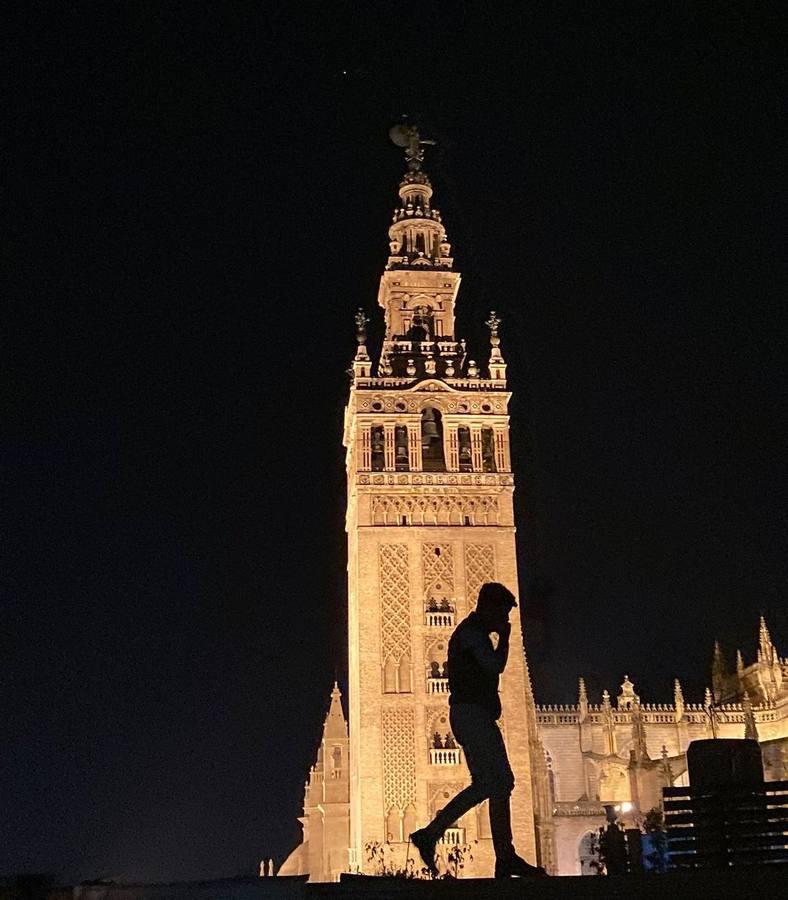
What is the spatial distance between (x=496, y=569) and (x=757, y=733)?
16.4 m

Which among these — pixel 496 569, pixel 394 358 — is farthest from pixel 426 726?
pixel 394 358

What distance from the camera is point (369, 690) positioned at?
1426 inches

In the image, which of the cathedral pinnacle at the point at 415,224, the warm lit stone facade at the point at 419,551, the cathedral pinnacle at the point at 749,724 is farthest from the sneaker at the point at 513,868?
the cathedral pinnacle at the point at 749,724

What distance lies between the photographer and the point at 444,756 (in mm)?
35594

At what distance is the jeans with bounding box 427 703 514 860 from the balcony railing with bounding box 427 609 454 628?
88.2 ft

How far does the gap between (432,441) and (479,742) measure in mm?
30635

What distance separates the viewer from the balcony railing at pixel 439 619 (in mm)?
37312

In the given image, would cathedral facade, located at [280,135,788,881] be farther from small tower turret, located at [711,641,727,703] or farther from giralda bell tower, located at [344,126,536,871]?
small tower turret, located at [711,641,727,703]

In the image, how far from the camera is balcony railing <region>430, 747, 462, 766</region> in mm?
35469

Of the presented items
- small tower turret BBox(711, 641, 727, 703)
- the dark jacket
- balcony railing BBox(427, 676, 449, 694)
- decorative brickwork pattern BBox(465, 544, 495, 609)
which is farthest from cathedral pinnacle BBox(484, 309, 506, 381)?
the dark jacket

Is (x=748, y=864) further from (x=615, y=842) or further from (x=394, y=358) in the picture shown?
(x=394, y=358)

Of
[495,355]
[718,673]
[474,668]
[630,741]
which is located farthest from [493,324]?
[474,668]

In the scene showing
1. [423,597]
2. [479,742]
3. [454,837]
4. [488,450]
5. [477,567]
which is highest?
[488,450]

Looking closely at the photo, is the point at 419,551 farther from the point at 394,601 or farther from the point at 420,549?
the point at 394,601
